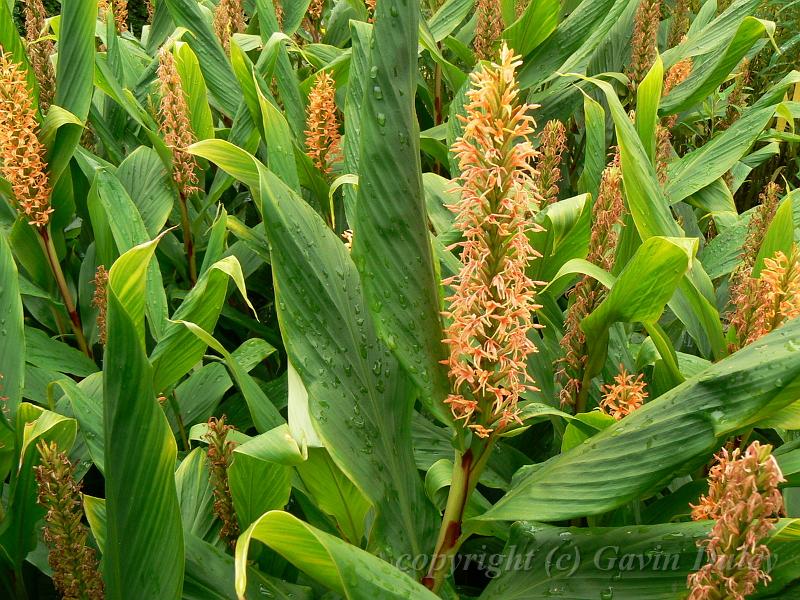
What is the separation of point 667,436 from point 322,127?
3.65 ft

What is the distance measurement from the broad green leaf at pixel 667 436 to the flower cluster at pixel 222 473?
39 centimetres

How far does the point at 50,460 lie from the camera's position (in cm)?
92

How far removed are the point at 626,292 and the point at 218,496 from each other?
0.65 metres

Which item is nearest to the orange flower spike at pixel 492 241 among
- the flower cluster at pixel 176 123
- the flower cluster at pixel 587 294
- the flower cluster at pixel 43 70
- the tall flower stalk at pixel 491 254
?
the tall flower stalk at pixel 491 254

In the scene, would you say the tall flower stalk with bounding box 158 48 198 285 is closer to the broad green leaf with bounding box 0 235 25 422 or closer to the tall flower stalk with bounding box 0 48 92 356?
the tall flower stalk with bounding box 0 48 92 356

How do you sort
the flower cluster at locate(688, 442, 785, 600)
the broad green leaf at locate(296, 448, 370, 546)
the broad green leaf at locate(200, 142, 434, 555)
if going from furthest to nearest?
the broad green leaf at locate(296, 448, 370, 546) < the broad green leaf at locate(200, 142, 434, 555) < the flower cluster at locate(688, 442, 785, 600)

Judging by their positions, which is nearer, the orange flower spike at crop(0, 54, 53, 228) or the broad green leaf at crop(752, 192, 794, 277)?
the broad green leaf at crop(752, 192, 794, 277)

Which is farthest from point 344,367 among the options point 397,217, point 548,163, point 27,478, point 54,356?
point 54,356

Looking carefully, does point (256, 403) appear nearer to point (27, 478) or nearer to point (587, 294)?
point (27, 478)

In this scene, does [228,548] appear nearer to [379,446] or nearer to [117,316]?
[379,446]

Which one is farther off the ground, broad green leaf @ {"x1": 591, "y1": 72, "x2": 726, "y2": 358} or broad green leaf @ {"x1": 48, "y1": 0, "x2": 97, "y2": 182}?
broad green leaf @ {"x1": 48, "y1": 0, "x2": 97, "y2": 182}

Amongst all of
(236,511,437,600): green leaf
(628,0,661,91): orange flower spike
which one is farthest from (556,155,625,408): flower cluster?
(628,0,661,91): orange flower spike

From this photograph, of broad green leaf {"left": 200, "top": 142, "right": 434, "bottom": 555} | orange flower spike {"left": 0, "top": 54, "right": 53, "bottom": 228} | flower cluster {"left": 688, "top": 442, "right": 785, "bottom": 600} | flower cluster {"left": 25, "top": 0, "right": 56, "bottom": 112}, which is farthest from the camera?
flower cluster {"left": 25, "top": 0, "right": 56, "bottom": 112}

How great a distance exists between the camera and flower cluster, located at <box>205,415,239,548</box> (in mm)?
1049
